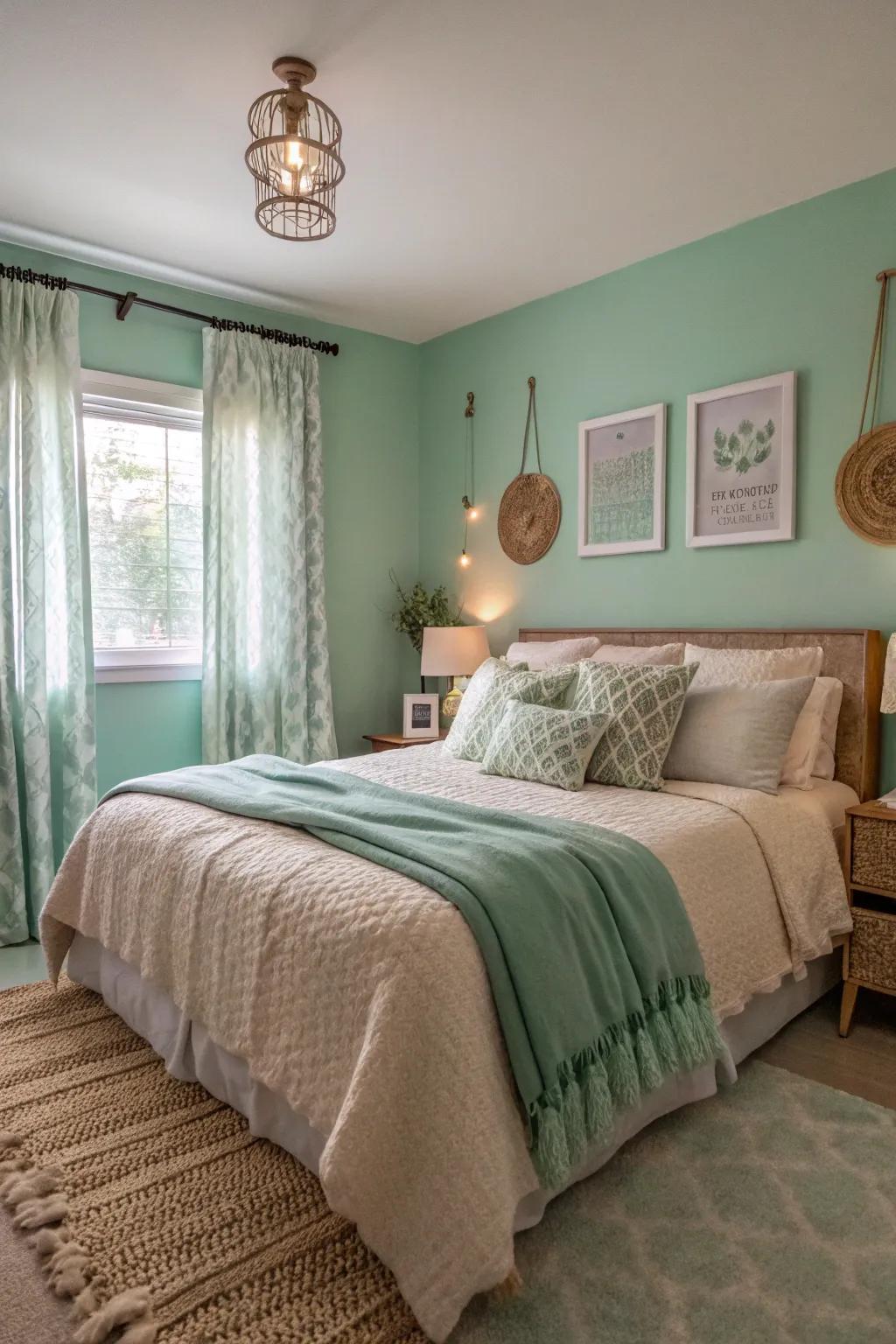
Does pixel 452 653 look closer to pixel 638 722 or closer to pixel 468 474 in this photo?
pixel 468 474

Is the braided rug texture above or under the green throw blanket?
under

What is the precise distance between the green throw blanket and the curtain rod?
2.52m

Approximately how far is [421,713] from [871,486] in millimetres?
2301

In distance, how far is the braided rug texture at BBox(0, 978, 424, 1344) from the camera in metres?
1.49

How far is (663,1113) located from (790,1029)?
75cm

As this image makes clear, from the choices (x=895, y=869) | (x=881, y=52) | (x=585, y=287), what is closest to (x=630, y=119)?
(x=881, y=52)

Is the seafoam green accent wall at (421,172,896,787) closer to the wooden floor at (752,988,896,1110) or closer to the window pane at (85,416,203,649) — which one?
the wooden floor at (752,988,896,1110)

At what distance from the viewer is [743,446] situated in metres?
3.29

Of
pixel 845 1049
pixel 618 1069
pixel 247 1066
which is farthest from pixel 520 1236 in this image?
pixel 845 1049

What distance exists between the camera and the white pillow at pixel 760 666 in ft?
9.59

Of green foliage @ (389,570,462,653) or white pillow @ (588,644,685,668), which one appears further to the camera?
green foliage @ (389,570,462,653)

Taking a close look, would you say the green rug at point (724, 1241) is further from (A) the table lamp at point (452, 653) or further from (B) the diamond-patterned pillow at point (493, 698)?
(A) the table lamp at point (452, 653)

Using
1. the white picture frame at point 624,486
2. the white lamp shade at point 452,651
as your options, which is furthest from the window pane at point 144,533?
the white picture frame at point 624,486

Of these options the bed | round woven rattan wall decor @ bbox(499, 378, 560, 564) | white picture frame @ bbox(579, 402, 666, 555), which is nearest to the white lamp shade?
round woven rattan wall decor @ bbox(499, 378, 560, 564)
